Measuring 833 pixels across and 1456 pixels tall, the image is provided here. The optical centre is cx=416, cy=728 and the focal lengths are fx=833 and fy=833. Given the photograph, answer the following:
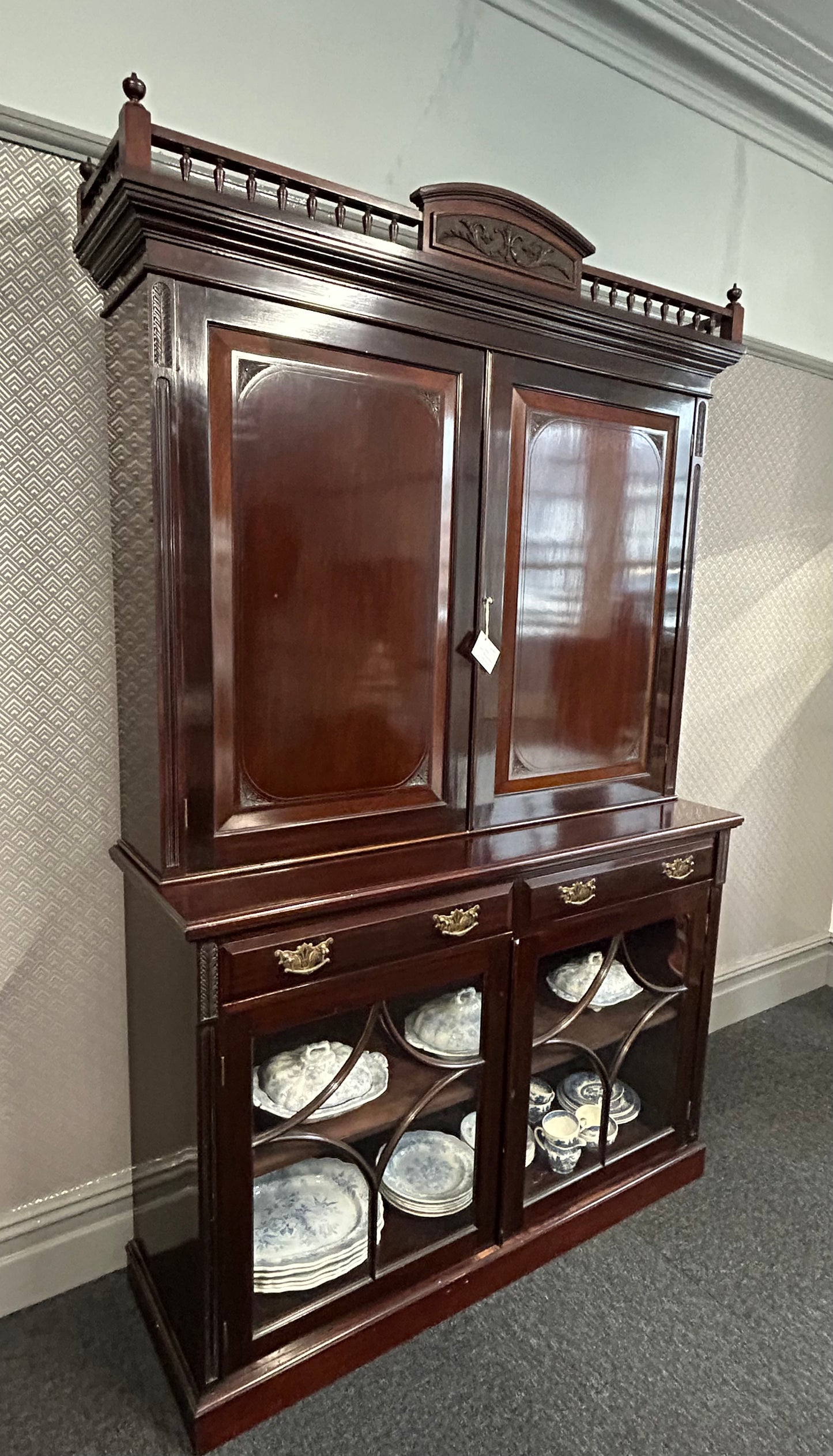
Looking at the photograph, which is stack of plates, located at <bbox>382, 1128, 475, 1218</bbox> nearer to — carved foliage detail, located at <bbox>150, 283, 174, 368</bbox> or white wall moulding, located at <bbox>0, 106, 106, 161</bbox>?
carved foliage detail, located at <bbox>150, 283, 174, 368</bbox>

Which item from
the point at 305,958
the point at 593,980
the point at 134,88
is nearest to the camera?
the point at 134,88

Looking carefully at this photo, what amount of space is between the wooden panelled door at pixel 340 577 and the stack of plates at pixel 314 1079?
1.08 ft

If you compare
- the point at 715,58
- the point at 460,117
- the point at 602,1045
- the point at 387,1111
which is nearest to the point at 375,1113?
the point at 387,1111

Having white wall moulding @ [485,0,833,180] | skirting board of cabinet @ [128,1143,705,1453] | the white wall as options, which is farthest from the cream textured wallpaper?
skirting board of cabinet @ [128,1143,705,1453]

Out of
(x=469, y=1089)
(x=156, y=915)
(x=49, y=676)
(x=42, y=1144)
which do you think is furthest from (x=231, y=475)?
(x=42, y=1144)

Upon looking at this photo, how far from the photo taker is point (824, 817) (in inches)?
114

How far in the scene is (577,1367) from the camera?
147 centimetres

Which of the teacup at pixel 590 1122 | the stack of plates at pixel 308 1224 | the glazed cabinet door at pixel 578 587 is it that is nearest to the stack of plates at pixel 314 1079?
the stack of plates at pixel 308 1224

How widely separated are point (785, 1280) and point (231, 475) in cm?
186

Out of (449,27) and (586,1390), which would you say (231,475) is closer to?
(449,27)

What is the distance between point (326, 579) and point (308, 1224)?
1.10 m

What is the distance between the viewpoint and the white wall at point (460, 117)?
140 cm

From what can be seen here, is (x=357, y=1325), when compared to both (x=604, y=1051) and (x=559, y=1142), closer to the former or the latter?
(x=559, y=1142)

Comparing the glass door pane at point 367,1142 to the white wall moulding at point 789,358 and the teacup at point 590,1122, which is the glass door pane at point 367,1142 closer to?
the teacup at point 590,1122
